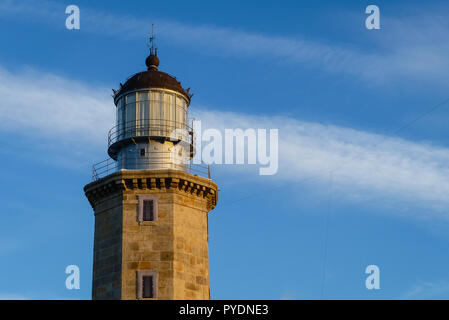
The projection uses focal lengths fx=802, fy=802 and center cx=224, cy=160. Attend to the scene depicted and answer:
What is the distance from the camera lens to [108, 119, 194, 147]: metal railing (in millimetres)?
44344

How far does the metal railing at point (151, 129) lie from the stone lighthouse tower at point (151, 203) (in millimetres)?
55

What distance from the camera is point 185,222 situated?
43.4 meters

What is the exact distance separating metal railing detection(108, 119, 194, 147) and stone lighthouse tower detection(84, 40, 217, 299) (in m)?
0.06

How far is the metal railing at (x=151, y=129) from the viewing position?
4434 cm

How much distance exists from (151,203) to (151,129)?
13.8 feet

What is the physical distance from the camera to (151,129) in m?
44.4

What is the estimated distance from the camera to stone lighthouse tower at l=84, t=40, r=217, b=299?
4188 cm

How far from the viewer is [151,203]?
43.2 m
